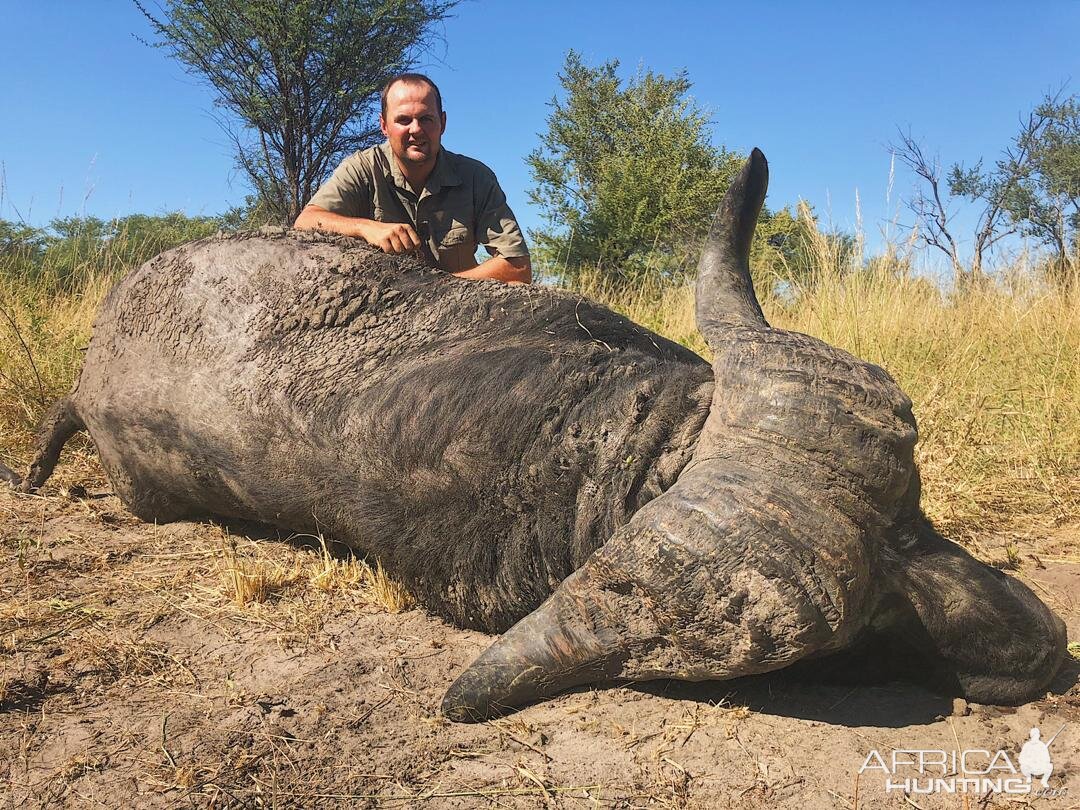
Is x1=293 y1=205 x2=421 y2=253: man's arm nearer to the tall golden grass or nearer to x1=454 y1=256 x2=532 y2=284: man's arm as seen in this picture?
x1=454 y1=256 x2=532 y2=284: man's arm

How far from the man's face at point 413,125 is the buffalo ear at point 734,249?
239 centimetres

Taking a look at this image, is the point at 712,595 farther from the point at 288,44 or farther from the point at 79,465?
the point at 288,44

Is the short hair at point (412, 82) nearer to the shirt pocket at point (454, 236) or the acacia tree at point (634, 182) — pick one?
the shirt pocket at point (454, 236)

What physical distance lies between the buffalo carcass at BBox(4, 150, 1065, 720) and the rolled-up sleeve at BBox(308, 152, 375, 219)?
3.19 ft

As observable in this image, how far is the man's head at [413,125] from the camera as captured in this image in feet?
14.3

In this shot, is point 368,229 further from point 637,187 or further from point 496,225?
point 637,187

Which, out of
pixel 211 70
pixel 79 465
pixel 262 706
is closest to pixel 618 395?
pixel 262 706

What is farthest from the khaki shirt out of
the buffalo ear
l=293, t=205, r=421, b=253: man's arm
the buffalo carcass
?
the buffalo ear

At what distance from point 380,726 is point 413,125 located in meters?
3.25

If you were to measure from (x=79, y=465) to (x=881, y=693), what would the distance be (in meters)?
4.06

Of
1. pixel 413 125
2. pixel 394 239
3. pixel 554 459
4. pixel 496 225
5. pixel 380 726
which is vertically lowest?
pixel 380 726

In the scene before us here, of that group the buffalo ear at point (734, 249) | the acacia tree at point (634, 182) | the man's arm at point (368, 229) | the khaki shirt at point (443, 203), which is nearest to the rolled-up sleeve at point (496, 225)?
the khaki shirt at point (443, 203)

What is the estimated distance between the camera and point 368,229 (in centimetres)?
357

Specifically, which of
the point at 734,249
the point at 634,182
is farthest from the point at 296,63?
the point at 734,249
